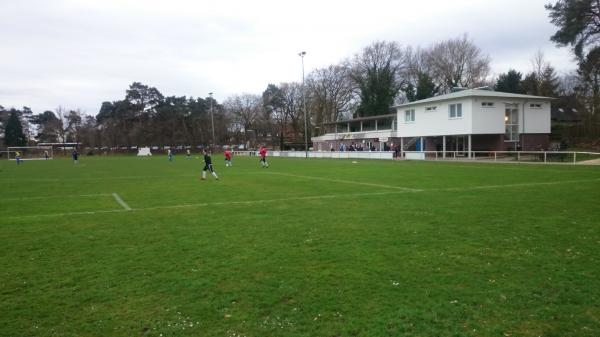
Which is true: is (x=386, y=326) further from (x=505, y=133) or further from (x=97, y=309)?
(x=505, y=133)

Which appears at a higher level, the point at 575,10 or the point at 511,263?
the point at 575,10

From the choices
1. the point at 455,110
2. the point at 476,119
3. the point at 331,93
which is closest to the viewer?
the point at 476,119

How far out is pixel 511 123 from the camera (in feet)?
144

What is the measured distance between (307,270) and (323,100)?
77916 millimetres

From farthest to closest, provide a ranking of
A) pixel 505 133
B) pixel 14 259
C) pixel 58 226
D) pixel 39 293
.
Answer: pixel 505 133 → pixel 58 226 → pixel 14 259 → pixel 39 293

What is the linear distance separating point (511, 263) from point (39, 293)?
684cm

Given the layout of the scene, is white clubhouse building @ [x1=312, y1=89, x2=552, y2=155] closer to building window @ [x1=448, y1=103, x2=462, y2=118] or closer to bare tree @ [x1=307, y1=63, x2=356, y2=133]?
building window @ [x1=448, y1=103, x2=462, y2=118]

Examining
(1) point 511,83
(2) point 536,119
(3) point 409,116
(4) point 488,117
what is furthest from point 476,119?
(1) point 511,83

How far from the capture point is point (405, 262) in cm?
659

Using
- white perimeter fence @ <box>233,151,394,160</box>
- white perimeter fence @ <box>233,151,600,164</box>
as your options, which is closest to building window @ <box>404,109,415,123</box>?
white perimeter fence @ <box>233,151,600,164</box>

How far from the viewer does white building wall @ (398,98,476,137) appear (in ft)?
137

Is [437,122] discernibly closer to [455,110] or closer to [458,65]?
[455,110]

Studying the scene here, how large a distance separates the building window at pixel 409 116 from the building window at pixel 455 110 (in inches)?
239

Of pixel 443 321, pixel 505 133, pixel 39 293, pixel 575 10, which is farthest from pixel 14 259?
pixel 575 10
